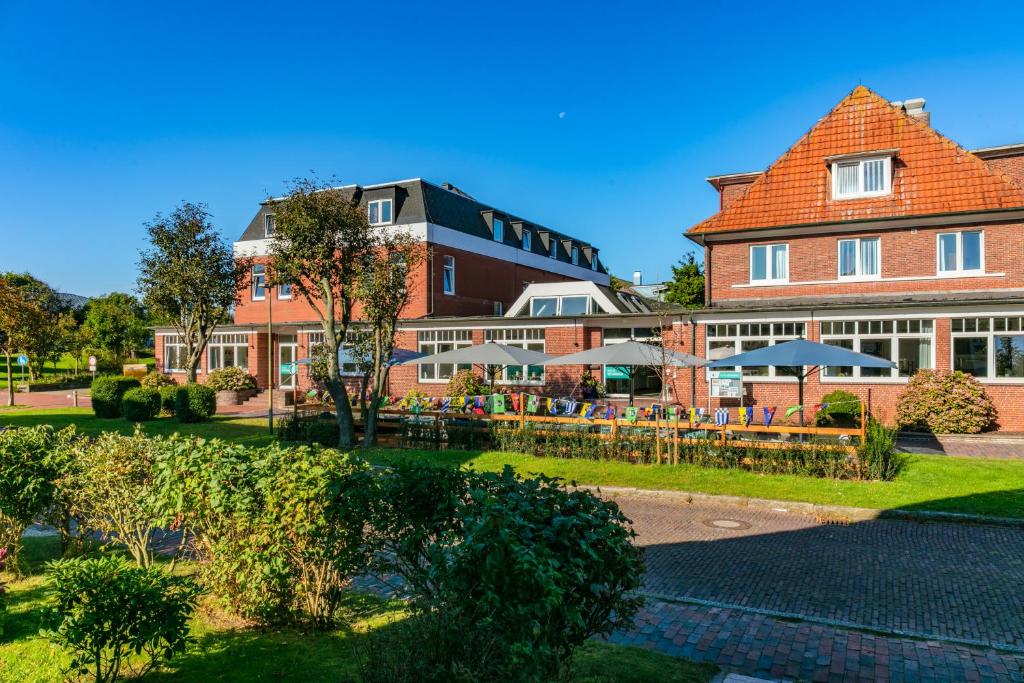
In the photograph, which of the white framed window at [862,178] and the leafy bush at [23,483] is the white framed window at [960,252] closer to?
the white framed window at [862,178]

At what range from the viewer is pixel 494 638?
372cm

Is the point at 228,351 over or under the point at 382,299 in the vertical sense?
under

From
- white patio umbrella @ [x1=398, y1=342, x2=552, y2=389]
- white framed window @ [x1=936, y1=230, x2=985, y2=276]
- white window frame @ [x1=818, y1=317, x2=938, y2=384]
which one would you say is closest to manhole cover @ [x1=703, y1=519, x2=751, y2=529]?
white patio umbrella @ [x1=398, y1=342, x2=552, y2=389]

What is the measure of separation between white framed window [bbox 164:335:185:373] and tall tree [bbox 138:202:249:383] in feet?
26.2

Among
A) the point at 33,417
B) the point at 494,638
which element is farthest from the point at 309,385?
the point at 494,638

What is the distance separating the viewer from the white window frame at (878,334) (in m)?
20.6

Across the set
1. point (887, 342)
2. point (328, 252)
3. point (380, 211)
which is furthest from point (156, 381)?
point (887, 342)

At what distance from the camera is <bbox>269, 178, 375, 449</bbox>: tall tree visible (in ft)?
55.6

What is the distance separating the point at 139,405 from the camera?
24.1 meters

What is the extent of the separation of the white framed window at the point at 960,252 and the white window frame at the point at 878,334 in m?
2.27

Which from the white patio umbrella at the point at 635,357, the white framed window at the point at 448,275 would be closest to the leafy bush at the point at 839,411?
the white patio umbrella at the point at 635,357

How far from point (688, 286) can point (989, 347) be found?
22.9 meters

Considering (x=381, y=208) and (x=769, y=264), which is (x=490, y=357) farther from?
(x=381, y=208)

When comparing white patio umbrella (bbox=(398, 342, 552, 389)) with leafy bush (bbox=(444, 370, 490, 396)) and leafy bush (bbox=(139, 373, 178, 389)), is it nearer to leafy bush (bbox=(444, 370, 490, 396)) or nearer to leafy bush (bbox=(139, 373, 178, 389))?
leafy bush (bbox=(444, 370, 490, 396))
